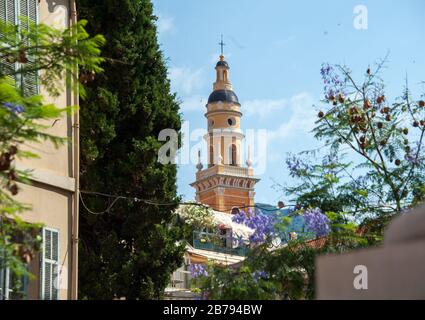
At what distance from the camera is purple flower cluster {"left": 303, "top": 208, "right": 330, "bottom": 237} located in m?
13.5

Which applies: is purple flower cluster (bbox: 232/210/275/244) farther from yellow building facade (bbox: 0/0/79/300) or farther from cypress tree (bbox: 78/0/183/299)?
cypress tree (bbox: 78/0/183/299)

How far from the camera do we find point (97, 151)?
53.9 feet

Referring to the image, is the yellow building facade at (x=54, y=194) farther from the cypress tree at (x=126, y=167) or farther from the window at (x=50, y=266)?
the cypress tree at (x=126, y=167)

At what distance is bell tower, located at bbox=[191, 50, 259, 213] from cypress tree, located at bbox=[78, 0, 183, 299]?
93916mm

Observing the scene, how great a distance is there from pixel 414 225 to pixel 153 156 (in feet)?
44.6

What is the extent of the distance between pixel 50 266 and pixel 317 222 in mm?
3804

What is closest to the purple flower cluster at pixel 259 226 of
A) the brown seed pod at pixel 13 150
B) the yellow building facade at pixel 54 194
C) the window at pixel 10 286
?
the yellow building facade at pixel 54 194

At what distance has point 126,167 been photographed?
56.1 ft

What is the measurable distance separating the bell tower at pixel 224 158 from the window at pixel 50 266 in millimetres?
99029

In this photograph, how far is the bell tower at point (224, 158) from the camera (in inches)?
4491

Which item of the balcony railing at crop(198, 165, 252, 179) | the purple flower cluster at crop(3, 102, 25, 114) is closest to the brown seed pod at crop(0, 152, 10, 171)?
the purple flower cluster at crop(3, 102, 25, 114)
